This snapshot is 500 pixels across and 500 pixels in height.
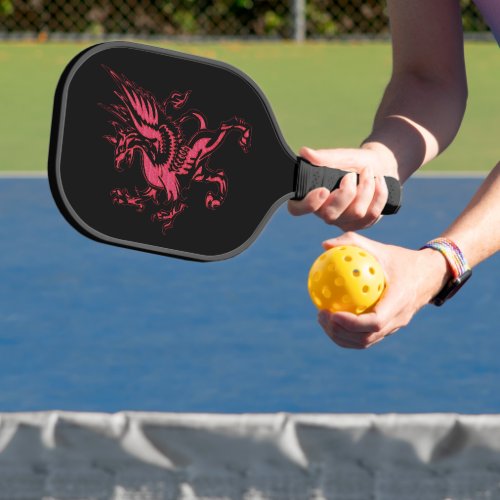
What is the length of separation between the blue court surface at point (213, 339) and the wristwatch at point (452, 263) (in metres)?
1.90

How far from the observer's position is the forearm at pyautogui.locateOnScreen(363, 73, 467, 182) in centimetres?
254

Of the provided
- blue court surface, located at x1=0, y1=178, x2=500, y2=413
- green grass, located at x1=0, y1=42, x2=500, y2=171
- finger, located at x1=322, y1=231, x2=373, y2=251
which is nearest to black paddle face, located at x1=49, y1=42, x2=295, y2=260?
finger, located at x1=322, y1=231, x2=373, y2=251

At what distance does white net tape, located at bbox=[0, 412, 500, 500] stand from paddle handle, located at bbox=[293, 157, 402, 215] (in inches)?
14.9

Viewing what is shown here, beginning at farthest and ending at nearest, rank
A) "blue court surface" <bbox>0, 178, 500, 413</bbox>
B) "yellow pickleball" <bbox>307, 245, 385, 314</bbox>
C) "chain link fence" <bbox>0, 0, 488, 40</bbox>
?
"chain link fence" <bbox>0, 0, 488, 40</bbox>, "blue court surface" <bbox>0, 178, 500, 413</bbox>, "yellow pickleball" <bbox>307, 245, 385, 314</bbox>

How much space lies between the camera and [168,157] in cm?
233

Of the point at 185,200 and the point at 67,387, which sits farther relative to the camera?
the point at 67,387

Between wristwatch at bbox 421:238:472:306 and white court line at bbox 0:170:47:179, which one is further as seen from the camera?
white court line at bbox 0:170:47:179

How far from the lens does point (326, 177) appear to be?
7.79ft

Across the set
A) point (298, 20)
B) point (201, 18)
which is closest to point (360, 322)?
point (298, 20)

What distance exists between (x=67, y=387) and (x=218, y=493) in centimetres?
192

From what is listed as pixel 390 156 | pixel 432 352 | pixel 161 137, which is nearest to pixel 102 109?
pixel 161 137

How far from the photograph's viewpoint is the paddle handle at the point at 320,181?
2365 millimetres

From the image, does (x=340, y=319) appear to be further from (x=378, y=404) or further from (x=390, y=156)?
(x=378, y=404)

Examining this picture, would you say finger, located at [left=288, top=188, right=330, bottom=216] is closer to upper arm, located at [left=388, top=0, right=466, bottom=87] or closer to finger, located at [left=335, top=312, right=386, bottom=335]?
finger, located at [left=335, top=312, right=386, bottom=335]
